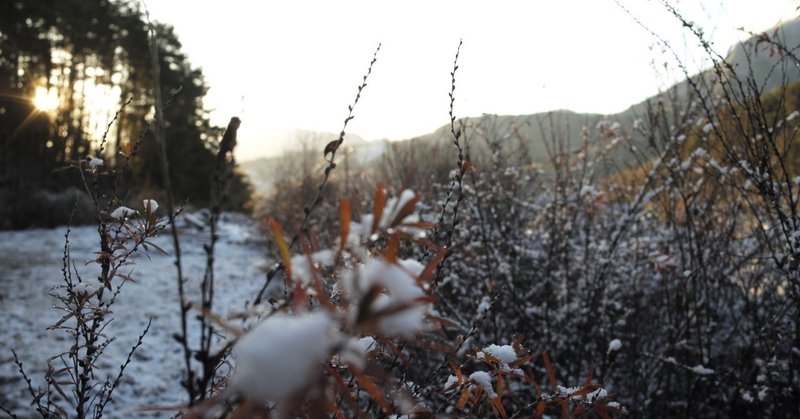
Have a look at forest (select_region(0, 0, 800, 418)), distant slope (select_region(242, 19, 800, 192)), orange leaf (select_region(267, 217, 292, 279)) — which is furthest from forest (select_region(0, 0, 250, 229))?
orange leaf (select_region(267, 217, 292, 279))

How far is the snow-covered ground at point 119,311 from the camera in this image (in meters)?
3.65

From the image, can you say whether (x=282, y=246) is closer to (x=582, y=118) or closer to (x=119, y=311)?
(x=582, y=118)

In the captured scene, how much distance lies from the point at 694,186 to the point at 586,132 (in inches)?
41.9

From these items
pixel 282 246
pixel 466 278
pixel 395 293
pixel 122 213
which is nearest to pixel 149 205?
pixel 122 213

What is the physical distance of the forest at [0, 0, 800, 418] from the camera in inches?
21.8

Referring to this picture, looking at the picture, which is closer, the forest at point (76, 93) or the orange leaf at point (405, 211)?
the orange leaf at point (405, 211)

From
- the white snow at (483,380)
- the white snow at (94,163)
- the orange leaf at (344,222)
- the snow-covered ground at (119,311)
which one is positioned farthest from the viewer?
the snow-covered ground at (119,311)

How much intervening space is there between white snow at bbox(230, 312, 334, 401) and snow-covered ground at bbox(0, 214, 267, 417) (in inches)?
8.1

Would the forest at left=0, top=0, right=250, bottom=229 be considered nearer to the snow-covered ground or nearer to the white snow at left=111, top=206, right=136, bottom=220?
the snow-covered ground

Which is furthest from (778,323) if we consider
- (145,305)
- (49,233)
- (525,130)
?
(49,233)

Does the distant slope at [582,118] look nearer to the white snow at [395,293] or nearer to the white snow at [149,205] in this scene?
the white snow at [149,205]

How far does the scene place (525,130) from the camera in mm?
4844

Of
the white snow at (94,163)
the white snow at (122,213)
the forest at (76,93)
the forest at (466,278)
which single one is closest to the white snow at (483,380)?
the forest at (466,278)

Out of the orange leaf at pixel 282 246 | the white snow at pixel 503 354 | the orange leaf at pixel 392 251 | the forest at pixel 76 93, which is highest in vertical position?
the forest at pixel 76 93
